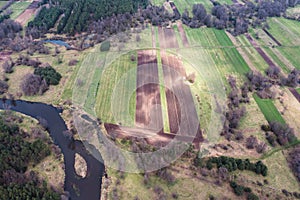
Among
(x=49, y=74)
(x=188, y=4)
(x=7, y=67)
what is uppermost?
(x=49, y=74)

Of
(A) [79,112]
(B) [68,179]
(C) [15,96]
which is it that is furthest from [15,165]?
(C) [15,96]

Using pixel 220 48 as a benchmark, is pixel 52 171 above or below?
above

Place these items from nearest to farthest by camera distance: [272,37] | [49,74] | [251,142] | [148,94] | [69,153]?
1. [69,153]
2. [251,142]
3. [148,94]
4. [49,74]
5. [272,37]

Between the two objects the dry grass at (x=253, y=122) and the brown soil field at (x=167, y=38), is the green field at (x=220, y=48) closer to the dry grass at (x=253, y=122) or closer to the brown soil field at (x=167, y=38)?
the brown soil field at (x=167, y=38)

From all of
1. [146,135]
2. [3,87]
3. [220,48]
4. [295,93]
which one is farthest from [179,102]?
[3,87]

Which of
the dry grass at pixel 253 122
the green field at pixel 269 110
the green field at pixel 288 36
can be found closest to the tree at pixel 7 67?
the dry grass at pixel 253 122

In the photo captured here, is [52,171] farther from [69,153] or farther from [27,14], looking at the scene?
[27,14]

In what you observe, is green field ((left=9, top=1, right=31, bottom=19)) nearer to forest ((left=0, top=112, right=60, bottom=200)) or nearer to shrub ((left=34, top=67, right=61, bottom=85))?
shrub ((left=34, top=67, right=61, bottom=85))
